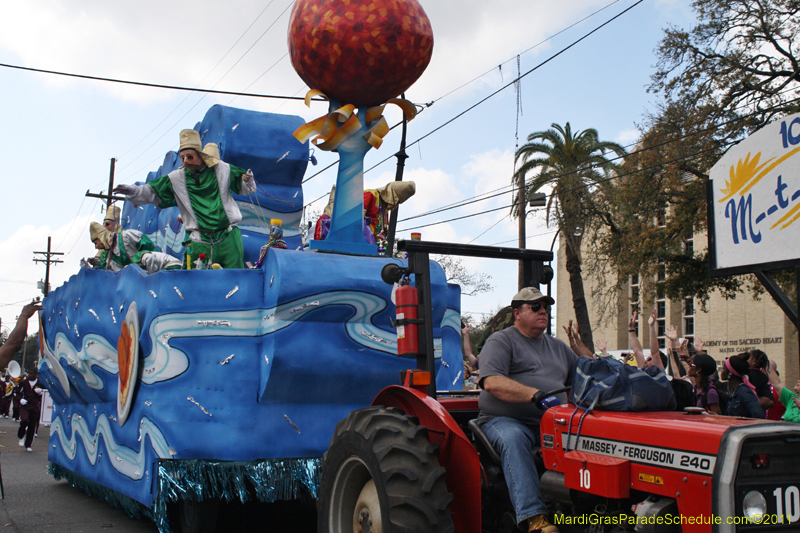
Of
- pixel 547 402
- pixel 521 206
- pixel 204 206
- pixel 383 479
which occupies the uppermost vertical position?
pixel 521 206

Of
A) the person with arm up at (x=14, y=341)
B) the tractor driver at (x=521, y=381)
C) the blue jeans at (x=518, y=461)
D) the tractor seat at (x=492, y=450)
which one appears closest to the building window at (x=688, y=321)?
the tractor driver at (x=521, y=381)

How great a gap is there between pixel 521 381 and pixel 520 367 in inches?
A: 3.3

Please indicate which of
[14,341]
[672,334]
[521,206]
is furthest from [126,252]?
[521,206]

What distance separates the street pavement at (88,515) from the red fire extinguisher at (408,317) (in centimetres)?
357

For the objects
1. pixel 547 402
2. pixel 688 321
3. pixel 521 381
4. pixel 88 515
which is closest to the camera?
pixel 547 402

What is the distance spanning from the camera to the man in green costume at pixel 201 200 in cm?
772

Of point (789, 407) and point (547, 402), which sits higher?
point (547, 402)

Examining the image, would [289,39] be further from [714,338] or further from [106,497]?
[714,338]

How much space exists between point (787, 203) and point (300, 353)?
393 cm

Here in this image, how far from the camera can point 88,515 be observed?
312 inches

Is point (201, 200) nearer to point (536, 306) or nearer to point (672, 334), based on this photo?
point (536, 306)

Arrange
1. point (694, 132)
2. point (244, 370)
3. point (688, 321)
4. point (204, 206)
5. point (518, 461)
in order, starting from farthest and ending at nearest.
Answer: point (688, 321) → point (694, 132) → point (204, 206) → point (244, 370) → point (518, 461)

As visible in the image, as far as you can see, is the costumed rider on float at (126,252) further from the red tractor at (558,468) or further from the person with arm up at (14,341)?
the red tractor at (558,468)

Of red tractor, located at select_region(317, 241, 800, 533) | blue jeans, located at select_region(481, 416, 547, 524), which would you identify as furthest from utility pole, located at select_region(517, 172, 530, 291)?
blue jeans, located at select_region(481, 416, 547, 524)
